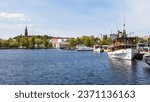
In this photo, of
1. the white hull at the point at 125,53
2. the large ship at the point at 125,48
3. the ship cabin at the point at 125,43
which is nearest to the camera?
the white hull at the point at 125,53

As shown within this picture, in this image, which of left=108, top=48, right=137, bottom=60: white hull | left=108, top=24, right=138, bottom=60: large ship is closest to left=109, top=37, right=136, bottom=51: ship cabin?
left=108, top=24, right=138, bottom=60: large ship

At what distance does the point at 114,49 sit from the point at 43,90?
73.8 m

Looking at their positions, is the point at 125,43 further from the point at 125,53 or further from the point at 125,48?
the point at 125,53

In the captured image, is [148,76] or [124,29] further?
[124,29]

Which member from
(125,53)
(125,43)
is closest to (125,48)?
(125,43)

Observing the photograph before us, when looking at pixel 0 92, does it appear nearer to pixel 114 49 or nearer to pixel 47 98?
pixel 47 98

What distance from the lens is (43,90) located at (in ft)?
69.3

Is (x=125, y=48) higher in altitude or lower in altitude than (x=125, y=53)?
higher

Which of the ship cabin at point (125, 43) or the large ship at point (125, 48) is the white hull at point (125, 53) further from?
the ship cabin at point (125, 43)

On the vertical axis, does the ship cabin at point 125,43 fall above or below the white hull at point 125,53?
above

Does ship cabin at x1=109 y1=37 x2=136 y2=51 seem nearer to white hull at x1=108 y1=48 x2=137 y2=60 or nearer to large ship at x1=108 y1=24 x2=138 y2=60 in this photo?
large ship at x1=108 y1=24 x2=138 y2=60

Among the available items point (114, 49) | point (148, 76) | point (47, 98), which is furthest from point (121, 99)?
point (114, 49)

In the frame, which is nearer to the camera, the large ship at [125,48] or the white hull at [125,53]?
the white hull at [125,53]

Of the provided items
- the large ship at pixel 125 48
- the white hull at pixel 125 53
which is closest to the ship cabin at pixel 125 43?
the large ship at pixel 125 48
